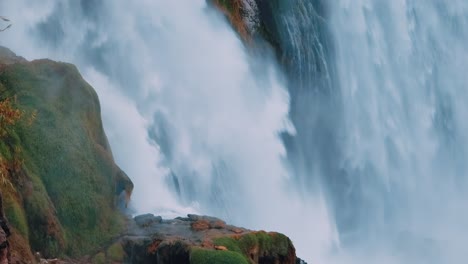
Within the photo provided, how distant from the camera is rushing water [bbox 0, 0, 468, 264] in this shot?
23266mm

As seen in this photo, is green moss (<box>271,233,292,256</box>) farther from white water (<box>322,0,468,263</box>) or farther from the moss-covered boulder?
white water (<box>322,0,468,263</box>)

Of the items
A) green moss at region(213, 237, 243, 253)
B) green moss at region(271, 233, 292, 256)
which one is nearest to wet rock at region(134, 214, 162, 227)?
green moss at region(213, 237, 243, 253)

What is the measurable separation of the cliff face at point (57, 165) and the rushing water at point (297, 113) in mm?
3145

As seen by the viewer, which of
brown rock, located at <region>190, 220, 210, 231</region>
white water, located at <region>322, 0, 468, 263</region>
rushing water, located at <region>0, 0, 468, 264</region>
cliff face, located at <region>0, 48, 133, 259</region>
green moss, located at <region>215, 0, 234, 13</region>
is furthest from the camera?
white water, located at <region>322, 0, 468, 263</region>

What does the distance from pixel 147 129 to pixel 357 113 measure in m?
16.4

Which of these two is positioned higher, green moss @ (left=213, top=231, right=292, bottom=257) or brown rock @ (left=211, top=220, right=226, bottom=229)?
brown rock @ (left=211, top=220, right=226, bottom=229)

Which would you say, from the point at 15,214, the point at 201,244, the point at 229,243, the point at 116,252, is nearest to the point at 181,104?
the point at 116,252

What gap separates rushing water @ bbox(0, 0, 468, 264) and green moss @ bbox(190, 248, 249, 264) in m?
5.80

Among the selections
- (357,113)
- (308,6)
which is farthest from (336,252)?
(308,6)

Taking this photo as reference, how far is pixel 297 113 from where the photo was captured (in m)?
33.1

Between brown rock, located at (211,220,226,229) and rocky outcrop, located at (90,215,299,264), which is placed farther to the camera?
brown rock, located at (211,220,226,229)

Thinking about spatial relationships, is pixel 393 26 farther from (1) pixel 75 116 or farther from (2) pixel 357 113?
(1) pixel 75 116

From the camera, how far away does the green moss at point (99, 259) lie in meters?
14.2

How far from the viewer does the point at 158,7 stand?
27.0 m
